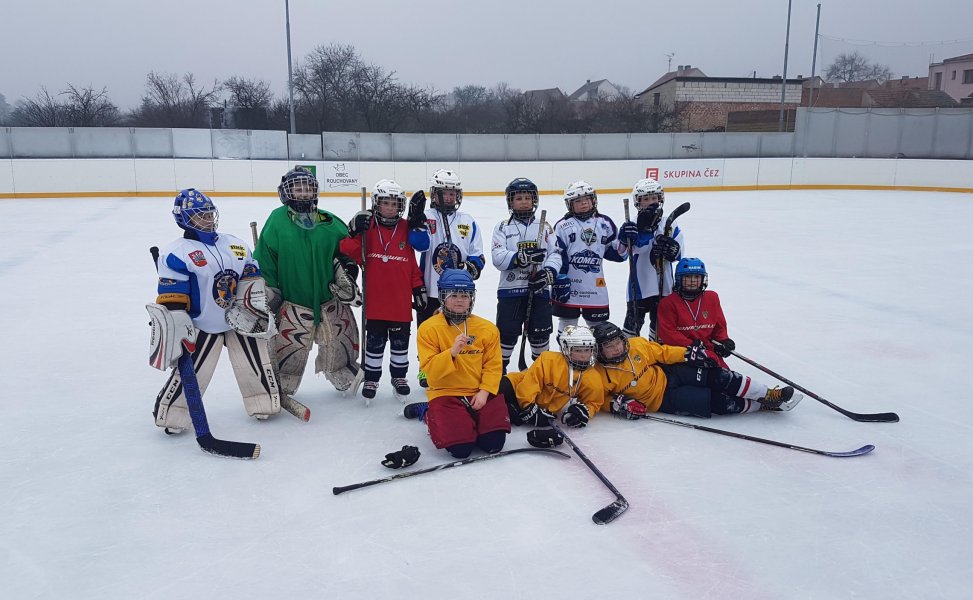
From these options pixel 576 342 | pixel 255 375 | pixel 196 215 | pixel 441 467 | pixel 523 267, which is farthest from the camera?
pixel 523 267

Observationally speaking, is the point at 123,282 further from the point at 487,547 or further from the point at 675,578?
the point at 675,578

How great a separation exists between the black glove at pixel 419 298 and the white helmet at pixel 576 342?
0.79 metres

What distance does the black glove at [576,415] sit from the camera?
3.02 m

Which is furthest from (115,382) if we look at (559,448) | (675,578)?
(675,578)

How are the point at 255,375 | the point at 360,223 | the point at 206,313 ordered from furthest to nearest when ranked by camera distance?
the point at 360,223 < the point at 255,375 < the point at 206,313

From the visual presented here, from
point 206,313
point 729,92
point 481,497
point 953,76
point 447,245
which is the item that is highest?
point 729,92

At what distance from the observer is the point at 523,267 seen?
359 cm

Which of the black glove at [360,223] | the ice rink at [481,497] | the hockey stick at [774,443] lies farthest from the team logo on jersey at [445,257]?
the hockey stick at [774,443]

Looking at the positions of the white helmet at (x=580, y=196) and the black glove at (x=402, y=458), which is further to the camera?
the white helmet at (x=580, y=196)

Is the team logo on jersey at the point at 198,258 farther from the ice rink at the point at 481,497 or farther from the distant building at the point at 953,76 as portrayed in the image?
the distant building at the point at 953,76

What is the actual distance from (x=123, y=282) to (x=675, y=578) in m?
5.83

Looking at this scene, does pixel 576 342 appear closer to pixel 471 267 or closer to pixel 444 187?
pixel 471 267

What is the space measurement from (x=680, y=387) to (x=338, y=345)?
1731mm

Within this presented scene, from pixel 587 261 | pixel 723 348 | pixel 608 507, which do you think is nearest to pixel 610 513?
pixel 608 507
